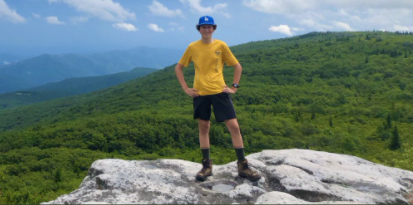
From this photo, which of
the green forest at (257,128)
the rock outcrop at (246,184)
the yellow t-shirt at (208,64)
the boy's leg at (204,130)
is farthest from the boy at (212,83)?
the green forest at (257,128)

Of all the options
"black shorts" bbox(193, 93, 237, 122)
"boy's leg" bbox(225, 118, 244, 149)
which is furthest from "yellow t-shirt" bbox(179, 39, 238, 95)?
"boy's leg" bbox(225, 118, 244, 149)

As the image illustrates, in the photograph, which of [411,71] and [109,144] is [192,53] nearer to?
[109,144]

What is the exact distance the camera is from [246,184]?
26.9 ft

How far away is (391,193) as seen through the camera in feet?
27.2

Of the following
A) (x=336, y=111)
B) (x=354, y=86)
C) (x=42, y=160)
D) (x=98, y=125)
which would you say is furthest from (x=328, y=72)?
(x=42, y=160)

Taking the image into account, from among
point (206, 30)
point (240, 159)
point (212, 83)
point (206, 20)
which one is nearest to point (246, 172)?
point (240, 159)

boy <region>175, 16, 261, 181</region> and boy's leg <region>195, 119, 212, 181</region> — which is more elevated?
boy <region>175, 16, 261, 181</region>

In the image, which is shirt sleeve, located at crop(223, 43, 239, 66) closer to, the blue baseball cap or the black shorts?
the blue baseball cap

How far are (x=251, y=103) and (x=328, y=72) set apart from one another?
61479mm

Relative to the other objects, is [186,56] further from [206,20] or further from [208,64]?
[206,20]

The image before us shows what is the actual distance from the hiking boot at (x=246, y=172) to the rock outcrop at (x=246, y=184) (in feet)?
0.48

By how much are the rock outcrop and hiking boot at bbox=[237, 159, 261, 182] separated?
0.15m

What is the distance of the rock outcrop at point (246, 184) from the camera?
729 centimetres

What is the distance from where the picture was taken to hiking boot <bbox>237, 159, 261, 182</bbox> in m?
8.48
